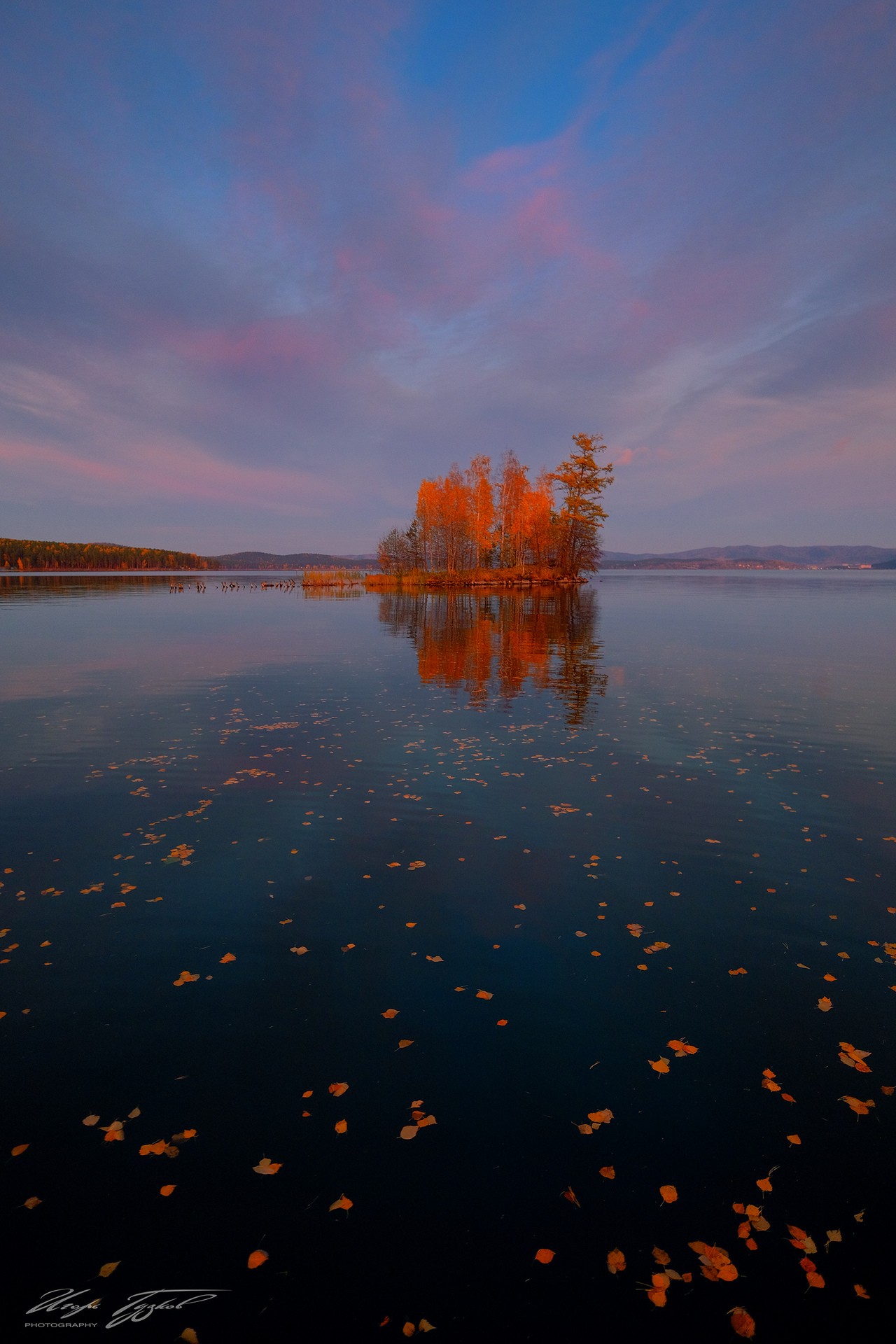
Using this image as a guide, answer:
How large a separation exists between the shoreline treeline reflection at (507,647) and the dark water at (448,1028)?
8.21m

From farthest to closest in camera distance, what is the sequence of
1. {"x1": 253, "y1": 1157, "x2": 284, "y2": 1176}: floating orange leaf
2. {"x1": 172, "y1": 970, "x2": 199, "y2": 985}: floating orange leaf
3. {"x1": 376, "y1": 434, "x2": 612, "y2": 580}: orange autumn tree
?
1. {"x1": 376, "y1": 434, "x2": 612, "y2": 580}: orange autumn tree
2. {"x1": 172, "y1": 970, "x2": 199, "y2": 985}: floating orange leaf
3. {"x1": 253, "y1": 1157, "x2": 284, "y2": 1176}: floating orange leaf

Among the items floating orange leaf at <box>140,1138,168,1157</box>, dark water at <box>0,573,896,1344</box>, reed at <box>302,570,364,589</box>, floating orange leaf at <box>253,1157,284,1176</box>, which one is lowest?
reed at <box>302,570,364,589</box>

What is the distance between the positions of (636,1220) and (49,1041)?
20.4 ft

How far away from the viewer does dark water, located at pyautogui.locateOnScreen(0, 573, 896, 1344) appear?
4.50 meters

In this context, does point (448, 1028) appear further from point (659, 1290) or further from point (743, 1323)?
point (743, 1323)

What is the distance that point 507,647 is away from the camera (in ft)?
123

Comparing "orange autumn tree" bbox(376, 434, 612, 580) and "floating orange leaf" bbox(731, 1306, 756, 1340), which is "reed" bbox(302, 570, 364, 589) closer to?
"orange autumn tree" bbox(376, 434, 612, 580)

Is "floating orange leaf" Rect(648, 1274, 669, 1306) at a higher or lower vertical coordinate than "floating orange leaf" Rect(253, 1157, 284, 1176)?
lower

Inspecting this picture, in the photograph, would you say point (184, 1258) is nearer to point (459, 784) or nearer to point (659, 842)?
point (659, 842)

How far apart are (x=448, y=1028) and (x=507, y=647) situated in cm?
3129

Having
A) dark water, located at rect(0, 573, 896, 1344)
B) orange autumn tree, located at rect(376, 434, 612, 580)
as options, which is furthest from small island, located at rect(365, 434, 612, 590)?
dark water, located at rect(0, 573, 896, 1344)

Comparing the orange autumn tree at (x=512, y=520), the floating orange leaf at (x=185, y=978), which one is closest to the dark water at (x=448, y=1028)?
the floating orange leaf at (x=185, y=978)

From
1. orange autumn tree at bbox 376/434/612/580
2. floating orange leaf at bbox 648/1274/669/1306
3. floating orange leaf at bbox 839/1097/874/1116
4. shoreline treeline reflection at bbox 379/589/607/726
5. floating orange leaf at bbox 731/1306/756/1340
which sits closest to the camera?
floating orange leaf at bbox 731/1306/756/1340

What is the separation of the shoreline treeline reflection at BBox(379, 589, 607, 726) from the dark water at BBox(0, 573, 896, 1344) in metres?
8.21
